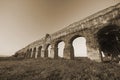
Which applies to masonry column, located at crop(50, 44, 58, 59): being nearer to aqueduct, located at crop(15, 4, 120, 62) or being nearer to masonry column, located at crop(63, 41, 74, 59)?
aqueduct, located at crop(15, 4, 120, 62)

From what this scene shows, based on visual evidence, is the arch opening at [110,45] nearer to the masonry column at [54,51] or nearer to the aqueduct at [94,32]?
the aqueduct at [94,32]

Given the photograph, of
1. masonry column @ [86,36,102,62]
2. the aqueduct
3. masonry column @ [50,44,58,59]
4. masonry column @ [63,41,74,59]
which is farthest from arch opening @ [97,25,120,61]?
masonry column @ [50,44,58,59]

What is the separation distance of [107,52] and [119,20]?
36.2ft

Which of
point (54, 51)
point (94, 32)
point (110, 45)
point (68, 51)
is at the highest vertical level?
point (94, 32)

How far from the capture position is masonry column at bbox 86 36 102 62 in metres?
9.88

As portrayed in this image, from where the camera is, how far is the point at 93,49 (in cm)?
1042

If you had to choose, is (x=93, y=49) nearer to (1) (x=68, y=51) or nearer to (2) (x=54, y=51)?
(1) (x=68, y=51)

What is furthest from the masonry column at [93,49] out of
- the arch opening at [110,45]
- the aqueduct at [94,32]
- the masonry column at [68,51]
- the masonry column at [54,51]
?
the masonry column at [54,51]

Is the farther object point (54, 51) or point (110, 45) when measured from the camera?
point (110, 45)

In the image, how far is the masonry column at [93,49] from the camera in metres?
9.88

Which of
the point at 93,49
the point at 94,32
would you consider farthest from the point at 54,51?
→ the point at 94,32

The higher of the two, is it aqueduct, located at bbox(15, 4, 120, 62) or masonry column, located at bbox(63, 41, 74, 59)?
aqueduct, located at bbox(15, 4, 120, 62)

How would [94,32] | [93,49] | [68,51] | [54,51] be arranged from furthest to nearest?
[54,51]
[68,51]
[94,32]
[93,49]

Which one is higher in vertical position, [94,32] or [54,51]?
[94,32]
